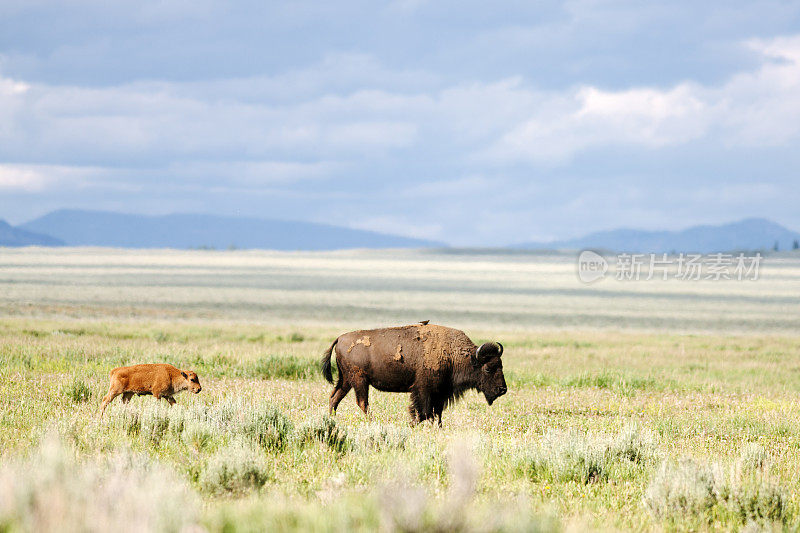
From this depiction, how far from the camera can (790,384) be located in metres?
18.7

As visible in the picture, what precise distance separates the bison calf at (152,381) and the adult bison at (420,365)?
6.35 ft

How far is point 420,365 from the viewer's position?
10.2 meters

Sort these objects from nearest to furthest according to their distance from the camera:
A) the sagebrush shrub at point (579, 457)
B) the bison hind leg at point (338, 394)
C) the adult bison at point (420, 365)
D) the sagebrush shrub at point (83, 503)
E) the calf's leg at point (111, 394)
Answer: the sagebrush shrub at point (83, 503)
the sagebrush shrub at point (579, 457)
the calf's leg at point (111, 394)
the adult bison at point (420, 365)
the bison hind leg at point (338, 394)

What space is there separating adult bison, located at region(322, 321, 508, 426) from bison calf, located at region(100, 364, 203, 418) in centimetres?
194

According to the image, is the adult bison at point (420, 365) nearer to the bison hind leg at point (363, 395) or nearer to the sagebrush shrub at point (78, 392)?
the bison hind leg at point (363, 395)

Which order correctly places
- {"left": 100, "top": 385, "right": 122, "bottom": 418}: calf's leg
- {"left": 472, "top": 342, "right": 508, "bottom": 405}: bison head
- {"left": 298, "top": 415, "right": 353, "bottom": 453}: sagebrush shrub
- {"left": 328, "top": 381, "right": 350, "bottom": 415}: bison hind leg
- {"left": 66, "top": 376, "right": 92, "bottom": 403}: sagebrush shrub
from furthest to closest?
{"left": 66, "top": 376, "right": 92, "bottom": 403}: sagebrush shrub, {"left": 328, "top": 381, "right": 350, "bottom": 415}: bison hind leg, {"left": 472, "top": 342, "right": 508, "bottom": 405}: bison head, {"left": 100, "top": 385, "right": 122, "bottom": 418}: calf's leg, {"left": 298, "top": 415, "right": 353, "bottom": 453}: sagebrush shrub

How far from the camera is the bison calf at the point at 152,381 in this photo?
10.1 m

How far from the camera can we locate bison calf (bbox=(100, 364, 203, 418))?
10148mm

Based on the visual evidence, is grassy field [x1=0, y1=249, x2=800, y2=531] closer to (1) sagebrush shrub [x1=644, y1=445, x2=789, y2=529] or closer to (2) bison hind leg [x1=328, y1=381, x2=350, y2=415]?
(1) sagebrush shrub [x1=644, y1=445, x2=789, y2=529]

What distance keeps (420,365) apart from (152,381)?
3351mm

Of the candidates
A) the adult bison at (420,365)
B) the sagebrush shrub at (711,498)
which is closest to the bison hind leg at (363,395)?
the adult bison at (420,365)

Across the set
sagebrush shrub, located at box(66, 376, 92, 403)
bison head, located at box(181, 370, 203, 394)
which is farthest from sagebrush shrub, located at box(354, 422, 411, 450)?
sagebrush shrub, located at box(66, 376, 92, 403)

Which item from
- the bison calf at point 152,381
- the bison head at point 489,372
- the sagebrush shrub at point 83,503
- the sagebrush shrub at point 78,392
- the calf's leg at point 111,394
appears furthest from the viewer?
the sagebrush shrub at point 78,392

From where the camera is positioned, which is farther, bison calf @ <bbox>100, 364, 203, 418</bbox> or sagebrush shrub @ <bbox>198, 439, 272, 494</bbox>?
bison calf @ <bbox>100, 364, 203, 418</bbox>
